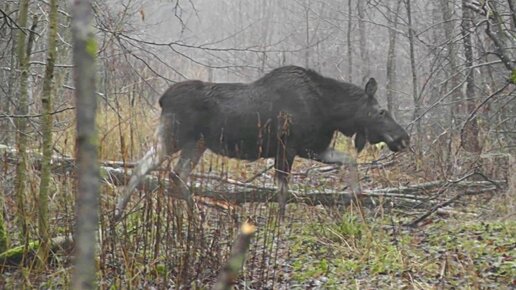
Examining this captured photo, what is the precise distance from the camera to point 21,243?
5.75m

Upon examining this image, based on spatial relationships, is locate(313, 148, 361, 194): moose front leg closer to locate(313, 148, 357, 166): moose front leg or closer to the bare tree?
locate(313, 148, 357, 166): moose front leg

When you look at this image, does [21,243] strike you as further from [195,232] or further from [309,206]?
[309,206]

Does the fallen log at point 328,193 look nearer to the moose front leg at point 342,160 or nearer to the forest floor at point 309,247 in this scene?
the forest floor at point 309,247

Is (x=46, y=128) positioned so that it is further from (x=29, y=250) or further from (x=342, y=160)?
(x=342, y=160)

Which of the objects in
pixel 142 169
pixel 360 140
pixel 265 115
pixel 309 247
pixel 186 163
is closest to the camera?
pixel 309 247

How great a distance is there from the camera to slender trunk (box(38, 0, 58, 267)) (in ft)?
15.8

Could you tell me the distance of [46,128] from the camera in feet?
17.3

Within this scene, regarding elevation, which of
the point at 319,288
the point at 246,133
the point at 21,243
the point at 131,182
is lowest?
the point at 319,288

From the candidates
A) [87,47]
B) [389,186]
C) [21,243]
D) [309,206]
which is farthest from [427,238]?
[87,47]

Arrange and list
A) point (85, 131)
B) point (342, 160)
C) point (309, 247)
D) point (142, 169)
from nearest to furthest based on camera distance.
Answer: point (85, 131), point (309, 247), point (142, 169), point (342, 160)

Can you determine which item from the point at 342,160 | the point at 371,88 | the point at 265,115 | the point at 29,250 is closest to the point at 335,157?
the point at 342,160

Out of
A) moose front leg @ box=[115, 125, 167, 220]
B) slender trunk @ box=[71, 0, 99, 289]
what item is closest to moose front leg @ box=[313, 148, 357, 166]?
moose front leg @ box=[115, 125, 167, 220]

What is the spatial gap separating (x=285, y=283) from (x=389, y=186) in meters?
3.82

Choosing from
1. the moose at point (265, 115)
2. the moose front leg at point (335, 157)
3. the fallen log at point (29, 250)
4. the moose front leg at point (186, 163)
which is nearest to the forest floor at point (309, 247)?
the fallen log at point (29, 250)
